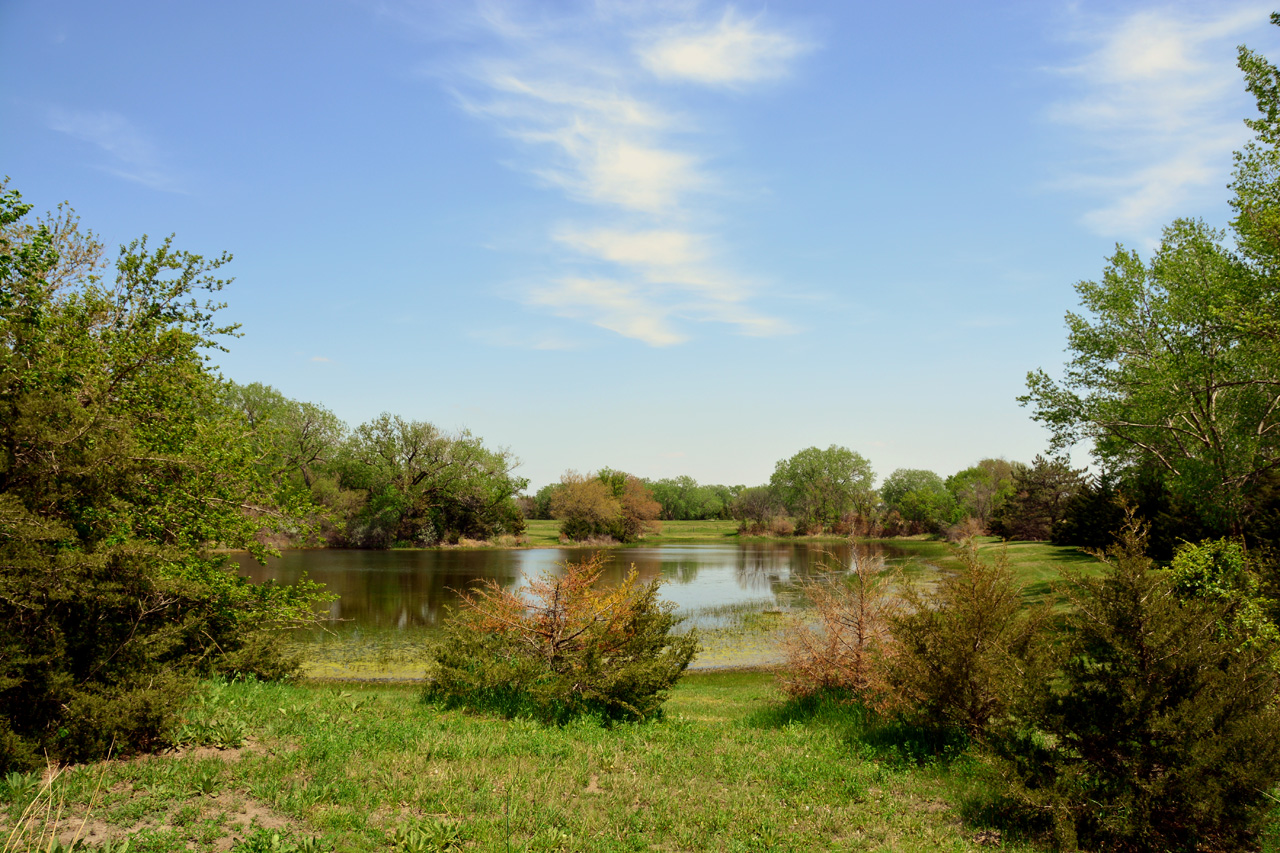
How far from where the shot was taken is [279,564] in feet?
137

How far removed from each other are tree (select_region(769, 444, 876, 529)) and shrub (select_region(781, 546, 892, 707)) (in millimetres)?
94133

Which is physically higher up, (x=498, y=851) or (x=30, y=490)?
(x=30, y=490)

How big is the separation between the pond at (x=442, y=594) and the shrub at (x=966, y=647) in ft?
11.2

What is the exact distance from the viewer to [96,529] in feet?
25.8

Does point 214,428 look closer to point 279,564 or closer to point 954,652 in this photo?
point 954,652

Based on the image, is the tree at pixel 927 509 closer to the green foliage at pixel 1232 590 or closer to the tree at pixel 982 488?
the tree at pixel 982 488

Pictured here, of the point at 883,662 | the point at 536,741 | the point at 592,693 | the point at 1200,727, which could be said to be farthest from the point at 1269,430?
the point at 536,741

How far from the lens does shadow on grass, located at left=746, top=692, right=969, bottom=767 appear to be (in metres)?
8.98

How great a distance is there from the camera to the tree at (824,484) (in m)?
107

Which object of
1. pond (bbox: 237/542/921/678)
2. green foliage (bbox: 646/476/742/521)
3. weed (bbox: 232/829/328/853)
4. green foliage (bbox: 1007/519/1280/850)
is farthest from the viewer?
green foliage (bbox: 646/476/742/521)

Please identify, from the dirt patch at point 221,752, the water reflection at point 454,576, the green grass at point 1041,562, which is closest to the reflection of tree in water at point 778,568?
the water reflection at point 454,576

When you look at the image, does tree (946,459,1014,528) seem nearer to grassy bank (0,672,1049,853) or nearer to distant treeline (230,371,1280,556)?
distant treeline (230,371,1280,556)

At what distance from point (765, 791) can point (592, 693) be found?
13.3ft

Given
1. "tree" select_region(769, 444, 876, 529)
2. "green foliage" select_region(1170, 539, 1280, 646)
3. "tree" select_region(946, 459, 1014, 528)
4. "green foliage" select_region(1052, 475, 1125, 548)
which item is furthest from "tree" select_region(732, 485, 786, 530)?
"green foliage" select_region(1170, 539, 1280, 646)
